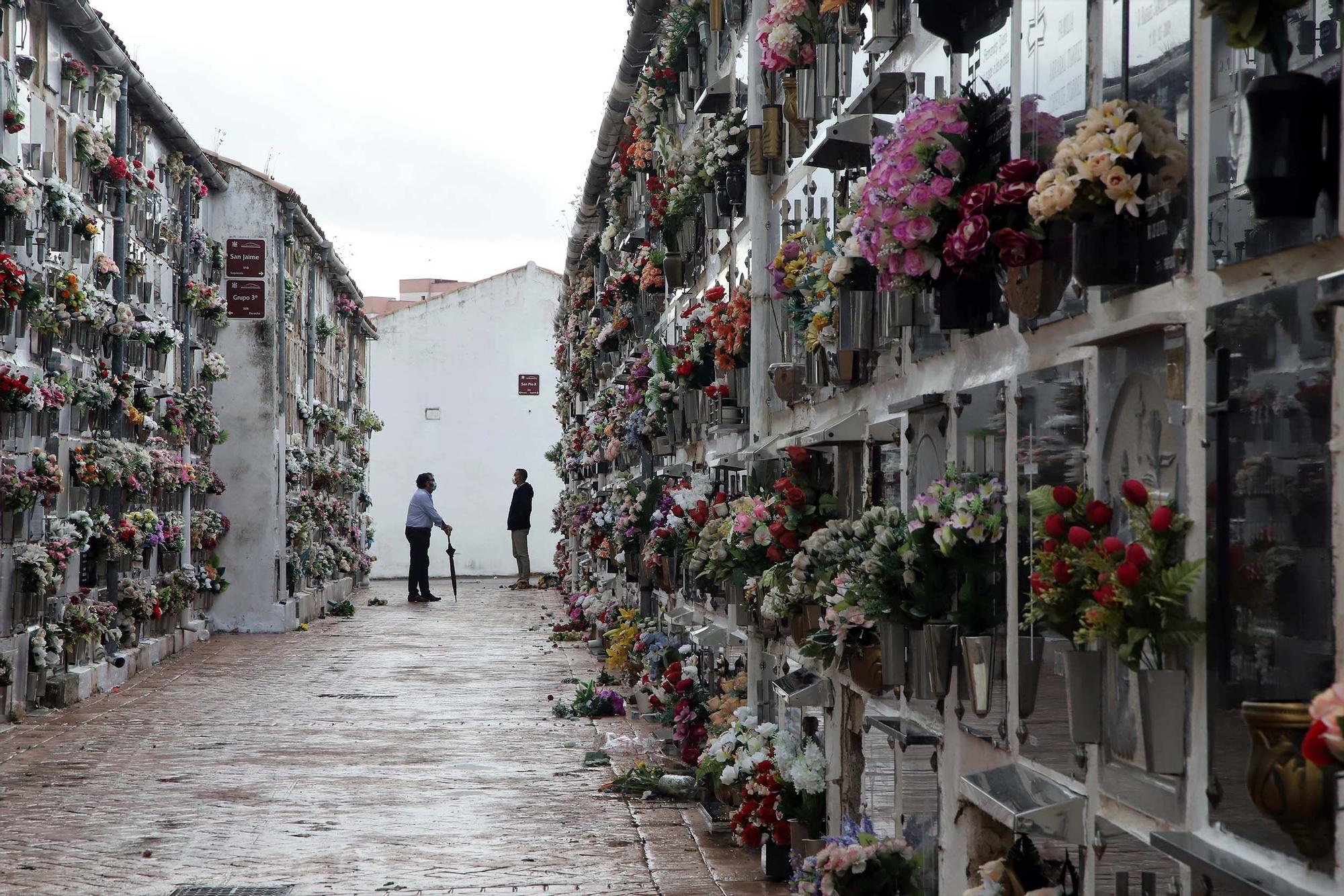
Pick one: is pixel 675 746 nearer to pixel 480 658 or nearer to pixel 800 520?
pixel 800 520

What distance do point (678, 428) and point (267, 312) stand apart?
34.8 feet

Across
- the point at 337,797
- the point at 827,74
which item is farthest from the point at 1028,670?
the point at 337,797

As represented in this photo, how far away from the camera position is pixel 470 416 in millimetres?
39094

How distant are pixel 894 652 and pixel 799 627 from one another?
2.14 m

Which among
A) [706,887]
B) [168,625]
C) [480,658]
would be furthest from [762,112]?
[168,625]

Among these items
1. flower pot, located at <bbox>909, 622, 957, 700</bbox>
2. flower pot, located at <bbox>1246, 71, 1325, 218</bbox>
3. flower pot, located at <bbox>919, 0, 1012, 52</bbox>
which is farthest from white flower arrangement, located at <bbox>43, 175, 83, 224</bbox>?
flower pot, located at <bbox>1246, 71, 1325, 218</bbox>

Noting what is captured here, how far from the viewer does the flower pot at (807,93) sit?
26.3 feet

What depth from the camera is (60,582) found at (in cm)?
1323

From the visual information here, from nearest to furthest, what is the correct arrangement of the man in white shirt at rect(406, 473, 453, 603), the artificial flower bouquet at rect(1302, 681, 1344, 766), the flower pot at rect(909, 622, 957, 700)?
the artificial flower bouquet at rect(1302, 681, 1344, 766)
the flower pot at rect(909, 622, 957, 700)
the man in white shirt at rect(406, 473, 453, 603)

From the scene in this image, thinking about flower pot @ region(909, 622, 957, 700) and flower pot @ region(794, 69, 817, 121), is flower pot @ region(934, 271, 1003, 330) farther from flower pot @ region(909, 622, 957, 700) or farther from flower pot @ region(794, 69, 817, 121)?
flower pot @ region(794, 69, 817, 121)

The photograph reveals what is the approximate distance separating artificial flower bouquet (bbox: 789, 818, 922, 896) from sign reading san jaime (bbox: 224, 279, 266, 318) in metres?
17.8

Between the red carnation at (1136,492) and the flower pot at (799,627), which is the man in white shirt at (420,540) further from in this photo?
the red carnation at (1136,492)

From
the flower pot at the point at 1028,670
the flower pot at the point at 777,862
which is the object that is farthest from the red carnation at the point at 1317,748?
the flower pot at the point at 777,862

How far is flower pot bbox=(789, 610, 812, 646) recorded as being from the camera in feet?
→ 25.2
